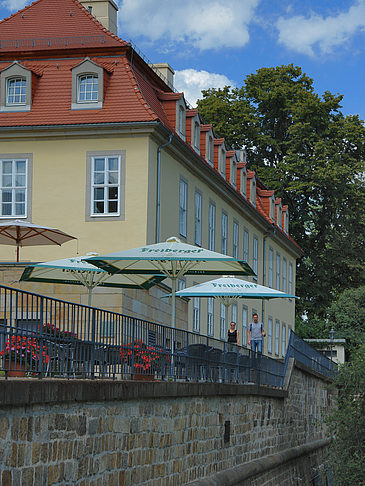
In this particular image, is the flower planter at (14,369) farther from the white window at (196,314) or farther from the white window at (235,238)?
the white window at (235,238)

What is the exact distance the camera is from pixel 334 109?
53156 mm

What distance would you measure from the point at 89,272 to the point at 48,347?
35.5ft

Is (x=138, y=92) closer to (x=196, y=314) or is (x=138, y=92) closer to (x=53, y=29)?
(x=53, y=29)

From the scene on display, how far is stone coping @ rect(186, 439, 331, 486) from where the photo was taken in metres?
18.0

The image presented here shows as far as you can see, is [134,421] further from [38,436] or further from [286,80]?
[286,80]

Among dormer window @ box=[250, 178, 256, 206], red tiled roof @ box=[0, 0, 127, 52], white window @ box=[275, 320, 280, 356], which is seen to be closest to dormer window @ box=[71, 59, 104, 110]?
red tiled roof @ box=[0, 0, 127, 52]

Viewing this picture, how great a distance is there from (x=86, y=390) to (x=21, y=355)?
1.35 m

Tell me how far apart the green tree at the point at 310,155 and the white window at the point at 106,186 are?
75.4 ft

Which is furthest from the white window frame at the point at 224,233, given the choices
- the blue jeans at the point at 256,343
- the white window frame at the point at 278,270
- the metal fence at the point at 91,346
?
the metal fence at the point at 91,346

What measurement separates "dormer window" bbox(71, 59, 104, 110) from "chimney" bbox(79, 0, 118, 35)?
648 cm

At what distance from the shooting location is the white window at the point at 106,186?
96.2 ft

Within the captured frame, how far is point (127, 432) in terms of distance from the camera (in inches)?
523

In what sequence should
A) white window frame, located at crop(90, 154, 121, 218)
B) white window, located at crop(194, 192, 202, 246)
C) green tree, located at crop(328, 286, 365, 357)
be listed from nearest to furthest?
A: white window frame, located at crop(90, 154, 121, 218), white window, located at crop(194, 192, 202, 246), green tree, located at crop(328, 286, 365, 357)

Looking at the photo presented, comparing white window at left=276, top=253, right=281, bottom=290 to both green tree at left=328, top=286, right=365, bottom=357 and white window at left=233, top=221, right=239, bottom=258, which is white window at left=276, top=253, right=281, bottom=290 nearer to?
green tree at left=328, top=286, right=365, bottom=357
